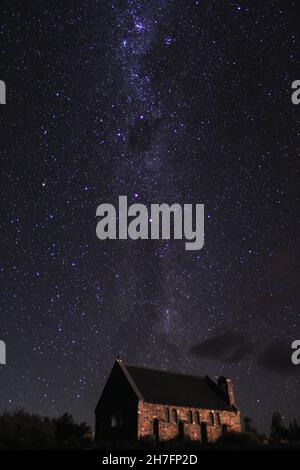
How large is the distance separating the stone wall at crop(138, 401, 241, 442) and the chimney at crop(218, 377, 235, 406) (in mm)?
2868

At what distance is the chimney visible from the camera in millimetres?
55531

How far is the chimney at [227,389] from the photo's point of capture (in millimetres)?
55531

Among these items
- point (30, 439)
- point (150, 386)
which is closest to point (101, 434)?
point (150, 386)

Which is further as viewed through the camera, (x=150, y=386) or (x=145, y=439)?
(x=150, y=386)

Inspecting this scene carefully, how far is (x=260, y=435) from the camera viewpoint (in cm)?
4272

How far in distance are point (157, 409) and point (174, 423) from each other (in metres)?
2.20

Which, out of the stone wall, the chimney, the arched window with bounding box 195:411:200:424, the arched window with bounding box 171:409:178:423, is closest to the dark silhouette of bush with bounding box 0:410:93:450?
the stone wall

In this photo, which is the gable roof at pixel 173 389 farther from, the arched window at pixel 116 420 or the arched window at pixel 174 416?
the arched window at pixel 116 420

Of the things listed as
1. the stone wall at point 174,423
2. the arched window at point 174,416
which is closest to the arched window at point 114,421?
the stone wall at point 174,423

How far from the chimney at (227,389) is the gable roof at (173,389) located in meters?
0.43

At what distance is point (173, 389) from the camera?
5128cm

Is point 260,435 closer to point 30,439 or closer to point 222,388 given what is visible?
point 222,388
